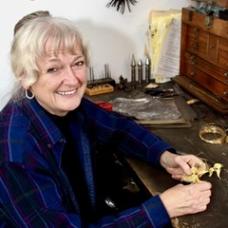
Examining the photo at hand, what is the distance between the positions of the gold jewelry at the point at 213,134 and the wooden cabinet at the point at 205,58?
0.39 ft

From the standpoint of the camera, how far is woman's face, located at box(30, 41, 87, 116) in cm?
94

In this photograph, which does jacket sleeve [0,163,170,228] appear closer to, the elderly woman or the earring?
the elderly woman

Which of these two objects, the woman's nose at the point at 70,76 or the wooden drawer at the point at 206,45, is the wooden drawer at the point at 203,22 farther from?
the woman's nose at the point at 70,76

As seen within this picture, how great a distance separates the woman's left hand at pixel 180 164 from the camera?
1.01 metres

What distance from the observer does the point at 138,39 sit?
5.67 ft

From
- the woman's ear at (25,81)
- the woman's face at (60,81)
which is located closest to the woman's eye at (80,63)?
the woman's face at (60,81)

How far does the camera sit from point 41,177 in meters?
0.87

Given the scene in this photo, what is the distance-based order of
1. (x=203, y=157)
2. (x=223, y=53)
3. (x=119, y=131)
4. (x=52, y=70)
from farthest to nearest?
(x=223, y=53)
(x=119, y=131)
(x=203, y=157)
(x=52, y=70)

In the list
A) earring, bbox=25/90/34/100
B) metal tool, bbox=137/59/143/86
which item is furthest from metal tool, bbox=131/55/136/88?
earring, bbox=25/90/34/100

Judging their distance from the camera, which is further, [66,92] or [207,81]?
[207,81]

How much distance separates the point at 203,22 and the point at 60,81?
0.78 m

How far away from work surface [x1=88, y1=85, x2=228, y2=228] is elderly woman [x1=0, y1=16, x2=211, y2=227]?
0.09 ft

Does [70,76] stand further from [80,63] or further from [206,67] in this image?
[206,67]

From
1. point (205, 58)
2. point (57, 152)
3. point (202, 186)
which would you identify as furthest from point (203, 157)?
point (205, 58)
